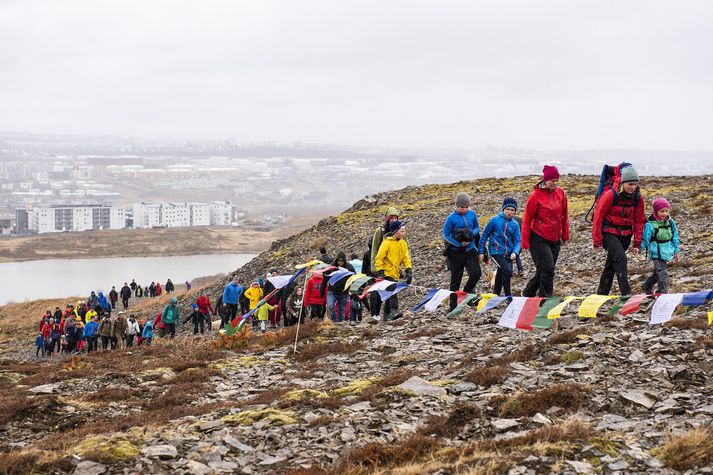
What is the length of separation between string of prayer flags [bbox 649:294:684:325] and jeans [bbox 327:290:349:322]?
10619 mm

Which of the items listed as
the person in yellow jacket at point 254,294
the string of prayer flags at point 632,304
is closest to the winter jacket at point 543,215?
the string of prayer flags at point 632,304

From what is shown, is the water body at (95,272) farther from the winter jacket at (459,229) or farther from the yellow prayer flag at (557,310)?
the yellow prayer flag at (557,310)

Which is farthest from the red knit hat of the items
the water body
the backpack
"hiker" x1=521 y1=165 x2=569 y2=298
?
the water body

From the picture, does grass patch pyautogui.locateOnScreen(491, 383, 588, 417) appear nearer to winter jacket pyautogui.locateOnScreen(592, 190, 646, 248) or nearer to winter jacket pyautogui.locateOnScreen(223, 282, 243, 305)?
winter jacket pyautogui.locateOnScreen(592, 190, 646, 248)

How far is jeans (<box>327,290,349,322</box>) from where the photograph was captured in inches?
851

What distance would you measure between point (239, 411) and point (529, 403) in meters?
4.08

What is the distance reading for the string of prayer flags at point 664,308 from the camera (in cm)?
1155

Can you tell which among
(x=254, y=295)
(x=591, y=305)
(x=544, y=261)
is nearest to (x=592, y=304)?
(x=591, y=305)

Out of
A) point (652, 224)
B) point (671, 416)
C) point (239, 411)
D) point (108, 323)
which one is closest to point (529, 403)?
point (671, 416)

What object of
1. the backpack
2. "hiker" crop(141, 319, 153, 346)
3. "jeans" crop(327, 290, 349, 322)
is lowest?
"hiker" crop(141, 319, 153, 346)

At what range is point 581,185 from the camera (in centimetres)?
5119

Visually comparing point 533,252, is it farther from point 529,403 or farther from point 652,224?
point 529,403

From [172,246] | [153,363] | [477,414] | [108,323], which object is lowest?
[172,246]

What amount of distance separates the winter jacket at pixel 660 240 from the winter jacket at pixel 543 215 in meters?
1.79
